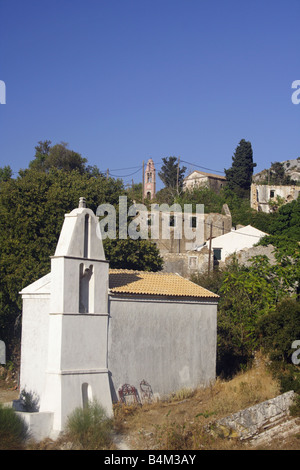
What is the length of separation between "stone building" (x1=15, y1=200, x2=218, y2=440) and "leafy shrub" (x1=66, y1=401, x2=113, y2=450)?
345 mm

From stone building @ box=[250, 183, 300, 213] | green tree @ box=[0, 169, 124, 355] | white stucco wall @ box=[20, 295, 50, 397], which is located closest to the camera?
white stucco wall @ box=[20, 295, 50, 397]

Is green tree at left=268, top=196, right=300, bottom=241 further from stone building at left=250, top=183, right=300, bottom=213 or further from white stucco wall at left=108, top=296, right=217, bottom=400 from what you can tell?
white stucco wall at left=108, top=296, right=217, bottom=400

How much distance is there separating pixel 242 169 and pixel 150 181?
1230 centimetres

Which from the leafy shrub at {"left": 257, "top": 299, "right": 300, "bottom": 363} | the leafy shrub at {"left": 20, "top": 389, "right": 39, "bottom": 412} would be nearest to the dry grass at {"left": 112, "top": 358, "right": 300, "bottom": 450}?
the leafy shrub at {"left": 257, "top": 299, "right": 300, "bottom": 363}

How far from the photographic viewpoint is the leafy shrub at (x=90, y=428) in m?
14.9

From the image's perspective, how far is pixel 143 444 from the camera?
1530cm

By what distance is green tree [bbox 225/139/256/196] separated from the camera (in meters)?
72.8

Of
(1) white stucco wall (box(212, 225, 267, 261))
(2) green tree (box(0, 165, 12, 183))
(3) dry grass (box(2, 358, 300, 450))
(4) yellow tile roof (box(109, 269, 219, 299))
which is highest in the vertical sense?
(2) green tree (box(0, 165, 12, 183))

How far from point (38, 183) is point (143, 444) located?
62.1 ft

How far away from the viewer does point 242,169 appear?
240 ft

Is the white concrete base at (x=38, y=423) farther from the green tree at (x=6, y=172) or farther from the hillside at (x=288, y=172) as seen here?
the hillside at (x=288, y=172)

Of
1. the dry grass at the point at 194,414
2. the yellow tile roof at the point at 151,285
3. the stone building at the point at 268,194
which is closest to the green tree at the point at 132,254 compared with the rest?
the yellow tile roof at the point at 151,285

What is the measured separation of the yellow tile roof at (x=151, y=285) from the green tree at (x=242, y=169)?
169 feet

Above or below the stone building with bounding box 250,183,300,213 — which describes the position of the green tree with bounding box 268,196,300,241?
below
